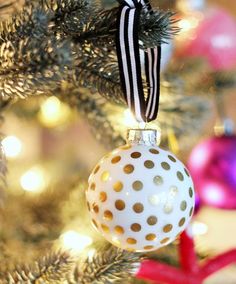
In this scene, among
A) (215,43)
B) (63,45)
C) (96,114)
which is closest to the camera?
(63,45)

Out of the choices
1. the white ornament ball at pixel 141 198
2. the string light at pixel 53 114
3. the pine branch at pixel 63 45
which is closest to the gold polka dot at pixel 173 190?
the white ornament ball at pixel 141 198

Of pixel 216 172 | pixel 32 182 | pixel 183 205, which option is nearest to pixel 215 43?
pixel 216 172

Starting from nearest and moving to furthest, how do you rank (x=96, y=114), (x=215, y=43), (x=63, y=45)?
(x=63, y=45), (x=96, y=114), (x=215, y=43)

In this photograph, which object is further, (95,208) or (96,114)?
(96,114)

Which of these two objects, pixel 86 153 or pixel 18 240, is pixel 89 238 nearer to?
pixel 18 240

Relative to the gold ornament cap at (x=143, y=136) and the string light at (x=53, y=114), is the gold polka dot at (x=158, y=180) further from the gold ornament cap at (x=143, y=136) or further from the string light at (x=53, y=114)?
the string light at (x=53, y=114)

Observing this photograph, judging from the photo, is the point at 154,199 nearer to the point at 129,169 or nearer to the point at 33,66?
the point at 129,169

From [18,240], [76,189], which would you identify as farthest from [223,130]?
[18,240]

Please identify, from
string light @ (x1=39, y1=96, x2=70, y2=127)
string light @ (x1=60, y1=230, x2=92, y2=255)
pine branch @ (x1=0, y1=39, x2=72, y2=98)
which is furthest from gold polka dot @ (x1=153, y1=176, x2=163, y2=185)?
string light @ (x1=39, y1=96, x2=70, y2=127)
